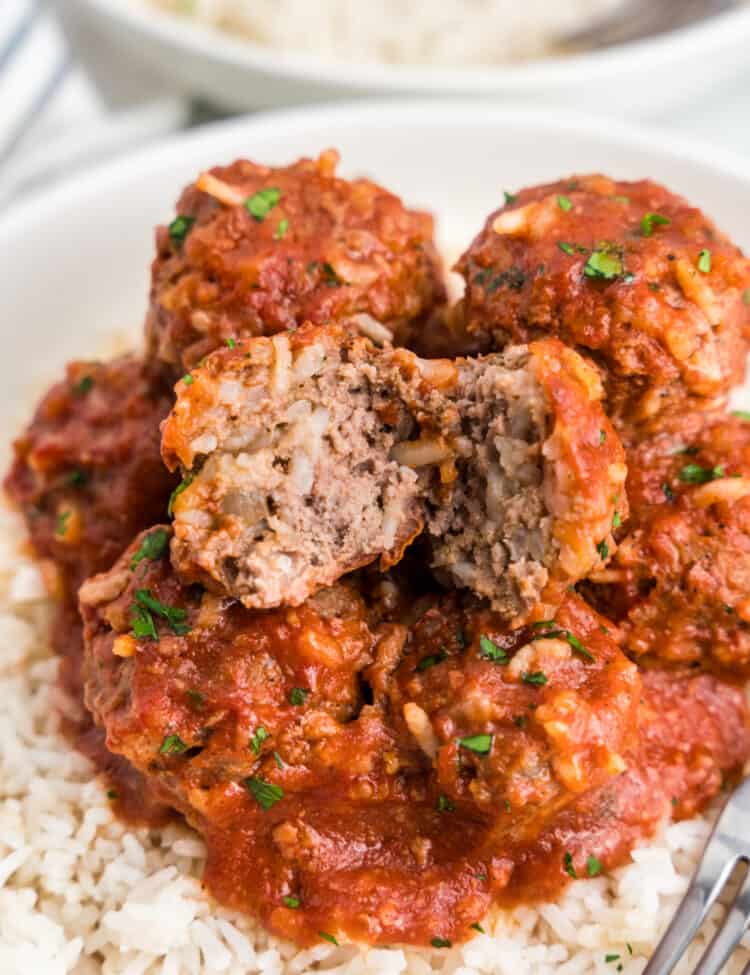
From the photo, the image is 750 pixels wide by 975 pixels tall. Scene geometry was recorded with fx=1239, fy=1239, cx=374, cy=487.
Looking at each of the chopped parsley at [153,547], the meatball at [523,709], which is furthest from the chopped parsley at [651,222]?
the chopped parsley at [153,547]

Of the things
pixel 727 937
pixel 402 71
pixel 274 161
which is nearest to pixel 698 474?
pixel 727 937

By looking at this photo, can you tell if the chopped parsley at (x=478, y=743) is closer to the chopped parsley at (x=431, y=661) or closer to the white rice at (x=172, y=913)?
the chopped parsley at (x=431, y=661)

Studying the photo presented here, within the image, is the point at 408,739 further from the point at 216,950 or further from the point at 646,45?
the point at 646,45

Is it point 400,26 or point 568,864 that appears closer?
point 568,864

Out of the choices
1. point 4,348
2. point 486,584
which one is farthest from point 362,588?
point 4,348

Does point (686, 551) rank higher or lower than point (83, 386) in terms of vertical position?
higher

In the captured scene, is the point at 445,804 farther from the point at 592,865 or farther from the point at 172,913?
the point at 172,913

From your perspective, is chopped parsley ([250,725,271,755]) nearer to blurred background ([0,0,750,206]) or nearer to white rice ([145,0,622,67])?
blurred background ([0,0,750,206])

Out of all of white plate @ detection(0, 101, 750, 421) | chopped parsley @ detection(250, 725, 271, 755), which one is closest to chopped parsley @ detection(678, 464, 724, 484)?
chopped parsley @ detection(250, 725, 271, 755)
